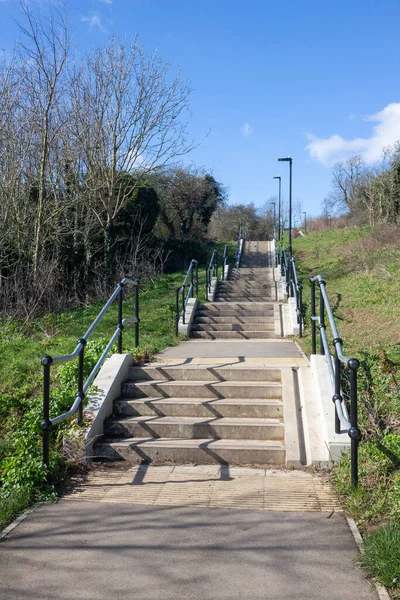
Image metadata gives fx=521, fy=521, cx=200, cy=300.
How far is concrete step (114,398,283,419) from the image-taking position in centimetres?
582

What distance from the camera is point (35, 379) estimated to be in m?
6.98

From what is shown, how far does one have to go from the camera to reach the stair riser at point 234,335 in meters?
11.6

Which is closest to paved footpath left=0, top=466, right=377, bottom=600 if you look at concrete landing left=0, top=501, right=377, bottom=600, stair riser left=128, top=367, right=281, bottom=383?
concrete landing left=0, top=501, right=377, bottom=600

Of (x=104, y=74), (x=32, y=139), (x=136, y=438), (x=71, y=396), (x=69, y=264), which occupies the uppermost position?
(x=104, y=74)

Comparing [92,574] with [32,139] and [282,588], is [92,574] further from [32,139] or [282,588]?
[32,139]

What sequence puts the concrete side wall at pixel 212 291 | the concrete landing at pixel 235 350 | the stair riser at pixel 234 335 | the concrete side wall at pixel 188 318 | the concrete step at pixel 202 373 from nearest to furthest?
the concrete step at pixel 202 373
the concrete landing at pixel 235 350
the concrete side wall at pixel 188 318
the stair riser at pixel 234 335
the concrete side wall at pixel 212 291

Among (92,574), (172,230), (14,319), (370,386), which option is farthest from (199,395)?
(172,230)

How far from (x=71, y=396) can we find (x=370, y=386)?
3362 mm

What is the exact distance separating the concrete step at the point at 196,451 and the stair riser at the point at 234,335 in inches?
245

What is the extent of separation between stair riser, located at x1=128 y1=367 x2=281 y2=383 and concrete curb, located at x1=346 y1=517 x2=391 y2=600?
275cm

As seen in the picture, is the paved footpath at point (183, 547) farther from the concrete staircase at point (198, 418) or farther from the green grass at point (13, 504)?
the concrete staircase at point (198, 418)

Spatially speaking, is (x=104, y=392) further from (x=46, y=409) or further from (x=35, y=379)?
(x=35, y=379)

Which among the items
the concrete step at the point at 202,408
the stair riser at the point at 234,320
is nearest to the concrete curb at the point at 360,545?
the concrete step at the point at 202,408

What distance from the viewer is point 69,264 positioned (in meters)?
18.0
